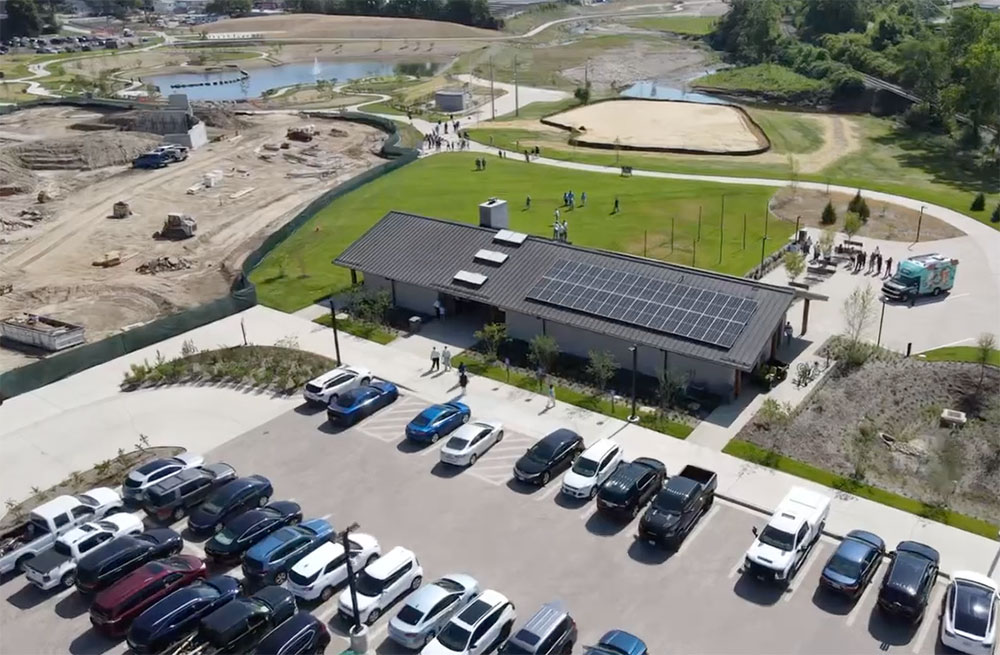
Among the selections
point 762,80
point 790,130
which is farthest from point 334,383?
point 762,80

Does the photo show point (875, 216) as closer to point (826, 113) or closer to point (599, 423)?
point (599, 423)

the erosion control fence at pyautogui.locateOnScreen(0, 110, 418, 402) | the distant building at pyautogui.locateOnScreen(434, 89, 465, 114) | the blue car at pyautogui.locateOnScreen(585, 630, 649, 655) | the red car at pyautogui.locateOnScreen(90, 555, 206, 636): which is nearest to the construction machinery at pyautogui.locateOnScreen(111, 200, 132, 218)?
the erosion control fence at pyautogui.locateOnScreen(0, 110, 418, 402)

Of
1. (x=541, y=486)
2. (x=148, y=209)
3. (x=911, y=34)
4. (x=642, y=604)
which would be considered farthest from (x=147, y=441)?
(x=911, y=34)

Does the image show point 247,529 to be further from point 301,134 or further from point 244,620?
point 301,134

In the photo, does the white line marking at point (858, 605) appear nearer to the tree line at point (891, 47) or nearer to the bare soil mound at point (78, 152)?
the tree line at point (891, 47)

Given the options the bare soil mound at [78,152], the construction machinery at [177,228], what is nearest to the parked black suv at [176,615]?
the construction machinery at [177,228]

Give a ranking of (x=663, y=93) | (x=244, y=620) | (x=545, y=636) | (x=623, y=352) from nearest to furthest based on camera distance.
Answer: (x=545, y=636), (x=244, y=620), (x=623, y=352), (x=663, y=93)
